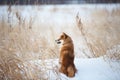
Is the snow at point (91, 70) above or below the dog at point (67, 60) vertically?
below

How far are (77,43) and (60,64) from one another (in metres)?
2.71

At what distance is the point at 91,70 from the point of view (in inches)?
118

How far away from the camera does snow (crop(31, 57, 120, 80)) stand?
2.84m

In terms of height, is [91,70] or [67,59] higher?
[67,59]

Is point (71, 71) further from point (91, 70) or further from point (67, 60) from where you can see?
point (91, 70)

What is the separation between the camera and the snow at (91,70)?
9.31 ft

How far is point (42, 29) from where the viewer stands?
266 inches

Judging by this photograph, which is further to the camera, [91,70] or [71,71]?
[91,70]

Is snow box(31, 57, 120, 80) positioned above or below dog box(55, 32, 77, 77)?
below

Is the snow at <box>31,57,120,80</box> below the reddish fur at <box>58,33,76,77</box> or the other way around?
below

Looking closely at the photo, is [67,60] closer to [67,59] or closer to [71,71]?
[67,59]

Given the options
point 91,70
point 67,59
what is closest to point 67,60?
point 67,59

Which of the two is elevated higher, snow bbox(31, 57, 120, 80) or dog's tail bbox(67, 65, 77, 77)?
dog's tail bbox(67, 65, 77, 77)

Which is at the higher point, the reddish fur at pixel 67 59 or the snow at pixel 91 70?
the reddish fur at pixel 67 59
